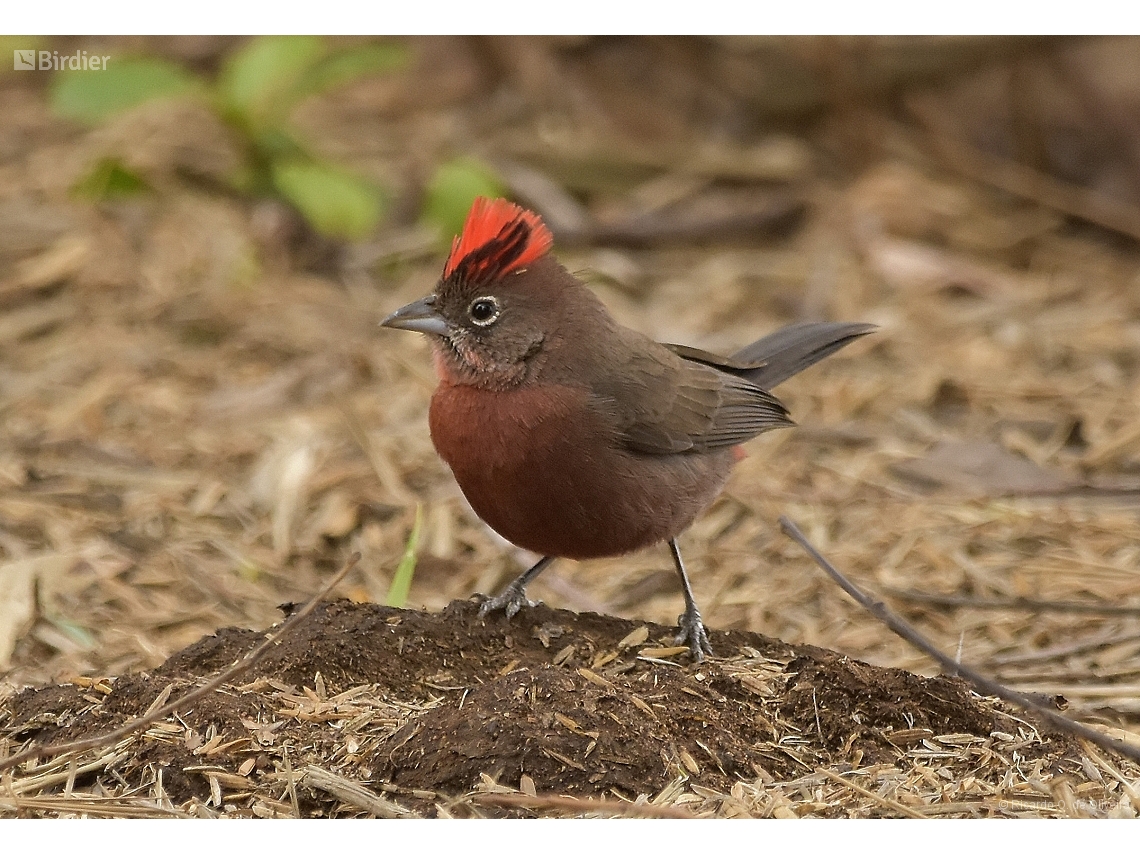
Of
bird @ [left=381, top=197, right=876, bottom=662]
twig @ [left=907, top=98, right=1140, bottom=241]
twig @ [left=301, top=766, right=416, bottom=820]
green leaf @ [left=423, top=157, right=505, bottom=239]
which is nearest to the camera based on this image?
twig @ [left=301, top=766, right=416, bottom=820]

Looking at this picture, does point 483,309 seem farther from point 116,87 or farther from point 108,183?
point 108,183

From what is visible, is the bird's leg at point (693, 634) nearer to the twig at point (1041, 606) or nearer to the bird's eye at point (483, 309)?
the twig at point (1041, 606)

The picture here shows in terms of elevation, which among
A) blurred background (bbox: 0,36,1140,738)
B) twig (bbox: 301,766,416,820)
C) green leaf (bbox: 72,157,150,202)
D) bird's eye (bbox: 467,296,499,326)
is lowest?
blurred background (bbox: 0,36,1140,738)

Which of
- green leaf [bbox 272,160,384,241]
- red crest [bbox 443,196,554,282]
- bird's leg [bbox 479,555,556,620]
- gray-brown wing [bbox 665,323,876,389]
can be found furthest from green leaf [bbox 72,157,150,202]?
bird's leg [bbox 479,555,556,620]

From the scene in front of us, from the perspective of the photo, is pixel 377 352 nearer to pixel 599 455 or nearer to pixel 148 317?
pixel 148 317

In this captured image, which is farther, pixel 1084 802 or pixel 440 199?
pixel 440 199

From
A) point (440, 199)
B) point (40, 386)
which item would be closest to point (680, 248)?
point (440, 199)

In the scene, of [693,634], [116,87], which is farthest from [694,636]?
[116,87]

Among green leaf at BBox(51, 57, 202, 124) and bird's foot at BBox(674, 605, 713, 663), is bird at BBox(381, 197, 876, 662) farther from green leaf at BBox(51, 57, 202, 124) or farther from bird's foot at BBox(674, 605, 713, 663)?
green leaf at BBox(51, 57, 202, 124)
